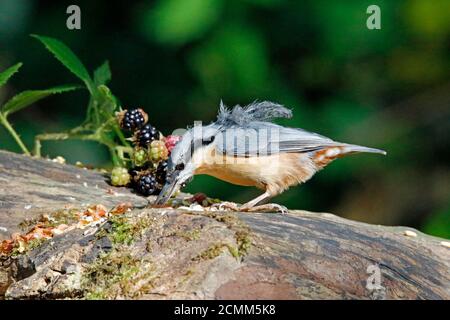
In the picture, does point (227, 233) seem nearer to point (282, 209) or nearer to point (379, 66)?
point (282, 209)

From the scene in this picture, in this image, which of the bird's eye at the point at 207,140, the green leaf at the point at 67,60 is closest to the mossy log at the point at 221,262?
the bird's eye at the point at 207,140

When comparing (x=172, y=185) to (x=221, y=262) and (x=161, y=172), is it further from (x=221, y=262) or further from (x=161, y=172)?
(x=221, y=262)

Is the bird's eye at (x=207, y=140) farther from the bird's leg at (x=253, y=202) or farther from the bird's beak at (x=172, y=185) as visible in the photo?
the bird's leg at (x=253, y=202)

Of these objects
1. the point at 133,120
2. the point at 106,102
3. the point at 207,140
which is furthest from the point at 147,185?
the point at 106,102

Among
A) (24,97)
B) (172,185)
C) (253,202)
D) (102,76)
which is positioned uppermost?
(102,76)

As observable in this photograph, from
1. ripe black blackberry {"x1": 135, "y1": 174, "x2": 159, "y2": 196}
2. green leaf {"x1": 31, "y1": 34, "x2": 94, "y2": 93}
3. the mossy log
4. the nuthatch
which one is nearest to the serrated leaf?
green leaf {"x1": 31, "y1": 34, "x2": 94, "y2": 93}

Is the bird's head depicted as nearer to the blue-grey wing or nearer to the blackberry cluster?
the blue-grey wing
